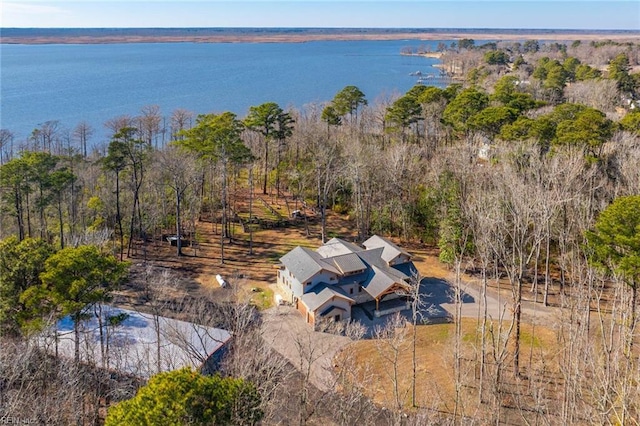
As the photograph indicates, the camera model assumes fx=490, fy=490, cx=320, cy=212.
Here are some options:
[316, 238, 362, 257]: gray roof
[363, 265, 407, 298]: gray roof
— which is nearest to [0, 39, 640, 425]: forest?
[363, 265, 407, 298]: gray roof

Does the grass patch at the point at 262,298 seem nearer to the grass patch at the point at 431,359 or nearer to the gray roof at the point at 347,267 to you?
the gray roof at the point at 347,267

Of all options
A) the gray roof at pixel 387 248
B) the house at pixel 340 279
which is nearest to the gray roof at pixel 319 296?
the house at pixel 340 279

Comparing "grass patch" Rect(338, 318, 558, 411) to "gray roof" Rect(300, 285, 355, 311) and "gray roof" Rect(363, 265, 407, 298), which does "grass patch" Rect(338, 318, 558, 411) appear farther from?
"gray roof" Rect(300, 285, 355, 311)

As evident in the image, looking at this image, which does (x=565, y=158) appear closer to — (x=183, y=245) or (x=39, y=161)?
(x=183, y=245)

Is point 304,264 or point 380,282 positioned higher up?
point 304,264

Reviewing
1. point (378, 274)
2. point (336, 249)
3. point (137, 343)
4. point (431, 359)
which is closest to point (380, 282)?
point (378, 274)

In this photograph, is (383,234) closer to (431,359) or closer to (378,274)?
(378,274)
